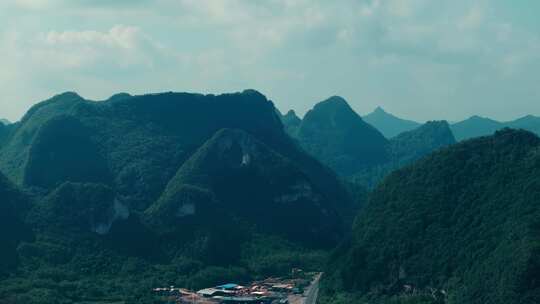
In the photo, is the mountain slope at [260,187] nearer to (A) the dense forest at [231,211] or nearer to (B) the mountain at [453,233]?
(A) the dense forest at [231,211]

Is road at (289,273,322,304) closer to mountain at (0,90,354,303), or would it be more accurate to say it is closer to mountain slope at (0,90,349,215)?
mountain at (0,90,354,303)

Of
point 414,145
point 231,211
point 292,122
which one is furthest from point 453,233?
point 292,122

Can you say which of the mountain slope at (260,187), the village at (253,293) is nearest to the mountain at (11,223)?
the village at (253,293)

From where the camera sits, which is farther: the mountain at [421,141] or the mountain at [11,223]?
the mountain at [421,141]

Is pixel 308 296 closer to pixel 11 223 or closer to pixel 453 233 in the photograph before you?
pixel 453 233

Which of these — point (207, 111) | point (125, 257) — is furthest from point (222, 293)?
point (207, 111)

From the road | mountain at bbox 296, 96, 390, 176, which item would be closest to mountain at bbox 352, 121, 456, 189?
mountain at bbox 296, 96, 390, 176
